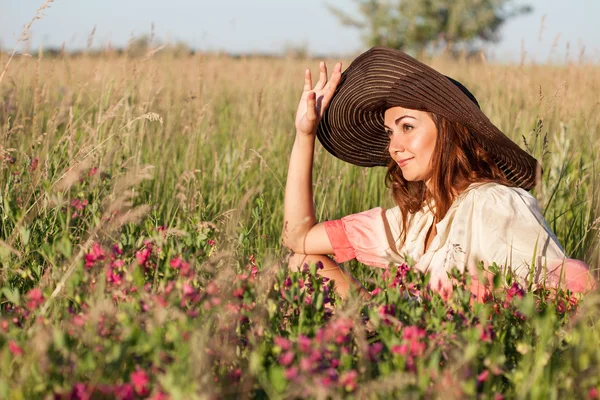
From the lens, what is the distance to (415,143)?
2.95m

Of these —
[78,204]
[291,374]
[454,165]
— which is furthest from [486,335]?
[78,204]

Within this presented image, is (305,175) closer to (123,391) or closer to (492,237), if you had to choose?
(492,237)

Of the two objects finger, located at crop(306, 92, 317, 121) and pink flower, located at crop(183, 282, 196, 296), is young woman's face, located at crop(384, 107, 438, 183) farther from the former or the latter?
pink flower, located at crop(183, 282, 196, 296)

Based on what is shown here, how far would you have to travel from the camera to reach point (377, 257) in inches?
125

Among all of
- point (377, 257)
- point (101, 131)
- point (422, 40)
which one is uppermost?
point (422, 40)

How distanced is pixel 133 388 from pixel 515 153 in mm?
1956

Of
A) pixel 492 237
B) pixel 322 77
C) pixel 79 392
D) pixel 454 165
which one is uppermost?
pixel 322 77

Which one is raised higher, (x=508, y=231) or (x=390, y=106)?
(x=390, y=106)

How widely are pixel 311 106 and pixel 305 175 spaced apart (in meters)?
0.32

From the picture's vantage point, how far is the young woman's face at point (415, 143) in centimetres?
295

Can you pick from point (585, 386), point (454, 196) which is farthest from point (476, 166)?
point (585, 386)

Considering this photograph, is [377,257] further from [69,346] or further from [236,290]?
[69,346]

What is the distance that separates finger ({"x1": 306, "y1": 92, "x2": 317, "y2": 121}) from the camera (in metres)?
3.06

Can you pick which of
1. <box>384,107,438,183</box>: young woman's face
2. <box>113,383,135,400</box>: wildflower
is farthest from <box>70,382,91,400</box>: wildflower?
<box>384,107,438,183</box>: young woman's face
